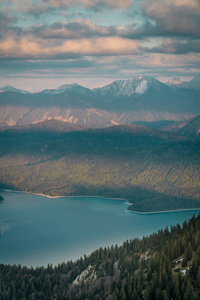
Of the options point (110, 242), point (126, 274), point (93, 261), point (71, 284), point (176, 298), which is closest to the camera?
point (176, 298)

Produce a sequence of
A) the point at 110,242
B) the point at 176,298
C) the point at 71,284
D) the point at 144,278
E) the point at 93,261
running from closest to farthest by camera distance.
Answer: the point at 176,298 → the point at 144,278 → the point at 71,284 → the point at 93,261 → the point at 110,242

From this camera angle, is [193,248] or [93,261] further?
[93,261]

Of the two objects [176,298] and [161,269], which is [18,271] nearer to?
[161,269]

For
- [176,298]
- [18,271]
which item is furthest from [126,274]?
[18,271]

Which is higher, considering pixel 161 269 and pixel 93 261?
pixel 161 269

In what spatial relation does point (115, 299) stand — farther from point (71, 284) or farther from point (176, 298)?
point (71, 284)

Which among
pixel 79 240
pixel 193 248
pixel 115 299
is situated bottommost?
pixel 79 240
